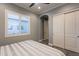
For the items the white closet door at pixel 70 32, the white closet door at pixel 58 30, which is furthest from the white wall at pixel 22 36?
the white closet door at pixel 70 32

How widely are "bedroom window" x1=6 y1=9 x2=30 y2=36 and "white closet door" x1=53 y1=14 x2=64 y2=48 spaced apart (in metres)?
0.63

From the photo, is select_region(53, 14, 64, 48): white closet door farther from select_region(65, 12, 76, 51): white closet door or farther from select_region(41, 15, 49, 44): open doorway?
select_region(41, 15, 49, 44): open doorway

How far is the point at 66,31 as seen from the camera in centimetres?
169

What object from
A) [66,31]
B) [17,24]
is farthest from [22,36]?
[66,31]

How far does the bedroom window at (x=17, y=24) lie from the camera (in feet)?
4.15

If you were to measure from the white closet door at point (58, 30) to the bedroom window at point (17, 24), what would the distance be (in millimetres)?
634

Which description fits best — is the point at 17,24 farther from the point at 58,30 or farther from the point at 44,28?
the point at 58,30

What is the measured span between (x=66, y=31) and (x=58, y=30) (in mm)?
193

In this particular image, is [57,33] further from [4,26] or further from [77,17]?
[4,26]

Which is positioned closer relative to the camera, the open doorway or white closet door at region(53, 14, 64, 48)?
the open doorway

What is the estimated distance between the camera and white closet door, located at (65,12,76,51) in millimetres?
1554

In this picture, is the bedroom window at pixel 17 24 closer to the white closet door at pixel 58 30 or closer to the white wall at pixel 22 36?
the white wall at pixel 22 36

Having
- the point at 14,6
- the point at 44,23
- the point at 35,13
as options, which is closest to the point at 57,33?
the point at 44,23

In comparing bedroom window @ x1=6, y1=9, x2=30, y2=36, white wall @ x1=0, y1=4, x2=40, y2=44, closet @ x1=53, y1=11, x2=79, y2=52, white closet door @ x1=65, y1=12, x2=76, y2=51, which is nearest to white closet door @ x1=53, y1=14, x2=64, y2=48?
closet @ x1=53, y1=11, x2=79, y2=52
